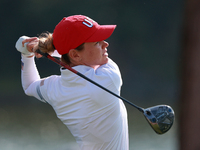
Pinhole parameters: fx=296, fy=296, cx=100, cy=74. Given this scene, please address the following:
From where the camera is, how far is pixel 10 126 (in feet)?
9.72

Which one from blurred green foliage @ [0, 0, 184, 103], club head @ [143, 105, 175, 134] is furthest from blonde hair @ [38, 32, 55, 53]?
blurred green foliage @ [0, 0, 184, 103]

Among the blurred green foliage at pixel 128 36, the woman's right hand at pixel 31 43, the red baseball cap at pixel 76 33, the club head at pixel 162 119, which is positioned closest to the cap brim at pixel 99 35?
the red baseball cap at pixel 76 33

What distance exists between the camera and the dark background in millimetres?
2893

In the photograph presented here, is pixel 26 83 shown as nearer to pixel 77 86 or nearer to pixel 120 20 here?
pixel 77 86

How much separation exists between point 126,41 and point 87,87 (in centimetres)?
183

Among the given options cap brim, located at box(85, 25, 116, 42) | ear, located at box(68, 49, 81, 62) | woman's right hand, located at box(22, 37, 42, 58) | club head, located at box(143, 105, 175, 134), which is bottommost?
club head, located at box(143, 105, 175, 134)

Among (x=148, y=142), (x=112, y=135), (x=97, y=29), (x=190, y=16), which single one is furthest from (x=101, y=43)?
(x=148, y=142)

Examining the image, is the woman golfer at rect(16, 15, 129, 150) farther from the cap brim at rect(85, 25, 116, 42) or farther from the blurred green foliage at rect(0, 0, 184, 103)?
the blurred green foliage at rect(0, 0, 184, 103)

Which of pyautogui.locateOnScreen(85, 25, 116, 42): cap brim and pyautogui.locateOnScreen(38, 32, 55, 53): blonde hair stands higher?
pyautogui.locateOnScreen(85, 25, 116, 42): cap brim

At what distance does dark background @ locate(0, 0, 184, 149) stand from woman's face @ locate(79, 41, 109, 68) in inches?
63.6

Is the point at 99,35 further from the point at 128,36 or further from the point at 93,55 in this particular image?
the point at 128,36

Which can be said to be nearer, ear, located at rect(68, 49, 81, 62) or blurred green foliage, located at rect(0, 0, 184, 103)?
ear, located at rect(68, 49, 81, 62)

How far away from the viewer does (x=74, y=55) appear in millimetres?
1356

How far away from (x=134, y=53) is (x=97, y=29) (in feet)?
5.85
